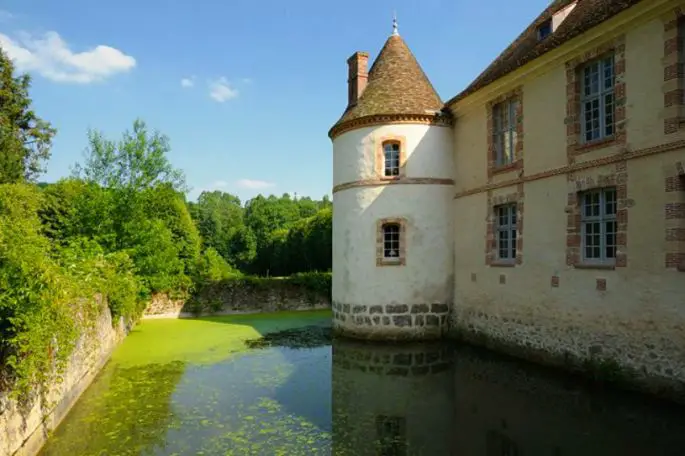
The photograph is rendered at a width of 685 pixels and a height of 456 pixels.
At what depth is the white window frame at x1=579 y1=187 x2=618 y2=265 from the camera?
9.90m

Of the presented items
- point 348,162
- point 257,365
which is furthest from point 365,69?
point 257,365

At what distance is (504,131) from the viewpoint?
13.3 metres

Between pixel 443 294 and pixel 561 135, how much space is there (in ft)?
19.0

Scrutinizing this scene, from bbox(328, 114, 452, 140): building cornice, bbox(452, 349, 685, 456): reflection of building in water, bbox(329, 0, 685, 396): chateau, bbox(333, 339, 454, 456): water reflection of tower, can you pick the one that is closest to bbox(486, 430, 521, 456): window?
bbox(452, 349, 685, 456): reflection of building in water

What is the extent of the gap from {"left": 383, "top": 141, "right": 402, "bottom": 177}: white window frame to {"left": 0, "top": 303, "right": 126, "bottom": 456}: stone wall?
8418 mm

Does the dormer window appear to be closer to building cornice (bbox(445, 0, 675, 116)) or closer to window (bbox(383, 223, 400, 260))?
building cornice (bbox(445, 0, 675, 116))

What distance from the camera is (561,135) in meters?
11.0

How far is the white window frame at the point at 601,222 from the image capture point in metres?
9.90

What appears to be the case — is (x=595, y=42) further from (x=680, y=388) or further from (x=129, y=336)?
(x=129, y=336)

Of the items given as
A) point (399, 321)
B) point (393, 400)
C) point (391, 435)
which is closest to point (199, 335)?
point (399, 321)

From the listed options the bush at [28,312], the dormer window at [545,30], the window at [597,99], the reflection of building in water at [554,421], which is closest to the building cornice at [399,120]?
the dormer window at [545,30]

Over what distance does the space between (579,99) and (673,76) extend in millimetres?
2232

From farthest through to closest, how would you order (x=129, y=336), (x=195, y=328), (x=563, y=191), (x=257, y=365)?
(x=195, y=328)
(x=129, y=336)
(x=257, y=365)
(x=563, y=191)

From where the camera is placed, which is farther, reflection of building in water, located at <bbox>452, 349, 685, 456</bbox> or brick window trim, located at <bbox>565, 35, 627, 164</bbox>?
brick window trim, located at <bbox>565, 35, 627, 164</bbox>
